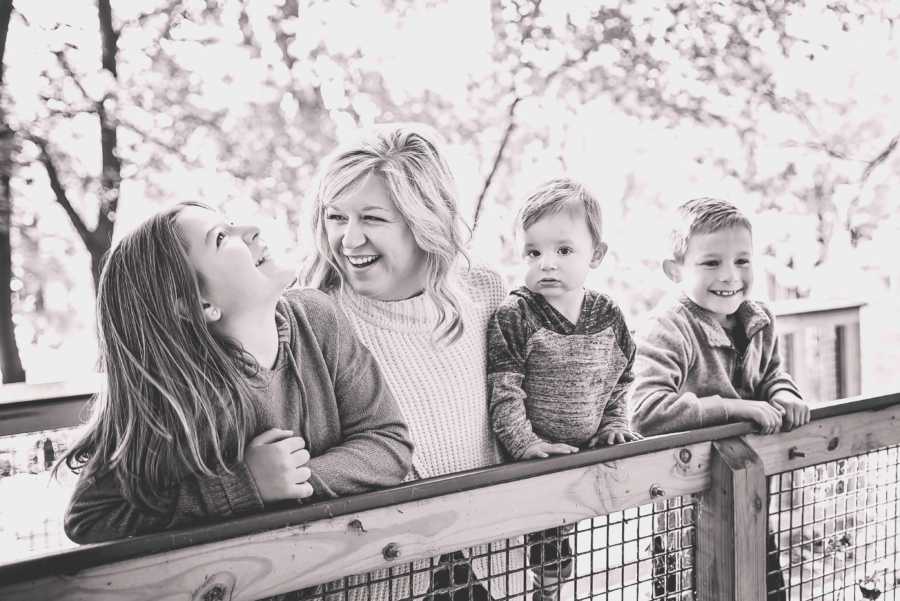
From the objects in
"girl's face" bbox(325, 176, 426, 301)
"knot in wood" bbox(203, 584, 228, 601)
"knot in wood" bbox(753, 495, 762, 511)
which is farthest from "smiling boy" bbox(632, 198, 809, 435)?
"knot in wood" bbox(203, 584, 228, 601)

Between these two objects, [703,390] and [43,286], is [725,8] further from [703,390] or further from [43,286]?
[43,286]

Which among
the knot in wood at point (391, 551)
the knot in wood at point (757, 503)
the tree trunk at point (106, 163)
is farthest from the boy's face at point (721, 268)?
the tree trunk at point (106, 163)

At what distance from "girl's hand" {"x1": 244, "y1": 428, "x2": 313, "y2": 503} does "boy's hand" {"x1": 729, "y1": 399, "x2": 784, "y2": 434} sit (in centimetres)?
81

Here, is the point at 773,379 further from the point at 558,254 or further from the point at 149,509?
the point at 149,509

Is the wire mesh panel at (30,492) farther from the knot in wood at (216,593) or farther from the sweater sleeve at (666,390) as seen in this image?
the sweater sleeve at (666,390)

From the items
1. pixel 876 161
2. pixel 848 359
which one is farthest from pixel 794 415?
pixel 876 161

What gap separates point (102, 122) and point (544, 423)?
2.13 meters

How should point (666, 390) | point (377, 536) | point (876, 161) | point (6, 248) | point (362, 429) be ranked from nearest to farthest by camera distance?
point (377, 536), point (362, 429), point (666, 390), point (6, 248), point (876, 161)

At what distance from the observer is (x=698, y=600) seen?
49.0 inches

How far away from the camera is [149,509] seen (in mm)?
901

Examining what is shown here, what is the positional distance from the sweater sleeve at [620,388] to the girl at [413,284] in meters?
0.22

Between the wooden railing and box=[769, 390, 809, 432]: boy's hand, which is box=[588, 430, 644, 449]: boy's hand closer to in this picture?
the wooden railing

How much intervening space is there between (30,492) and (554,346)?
3.85 feet

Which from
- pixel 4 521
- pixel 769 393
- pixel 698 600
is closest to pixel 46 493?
pixel 4 521
